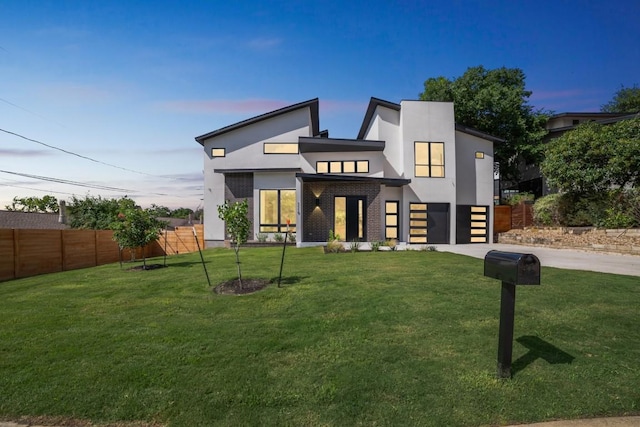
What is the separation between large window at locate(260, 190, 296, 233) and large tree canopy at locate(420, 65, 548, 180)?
54.5ft

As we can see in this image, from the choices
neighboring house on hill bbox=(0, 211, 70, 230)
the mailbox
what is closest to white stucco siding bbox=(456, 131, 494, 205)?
the mailbox

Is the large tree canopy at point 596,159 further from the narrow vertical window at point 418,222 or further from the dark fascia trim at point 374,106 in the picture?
the dark fascia trim at point 374,106

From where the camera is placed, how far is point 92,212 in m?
27.8

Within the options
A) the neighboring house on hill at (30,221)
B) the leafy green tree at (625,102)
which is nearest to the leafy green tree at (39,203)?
the neighboring house on hill at (30,221)

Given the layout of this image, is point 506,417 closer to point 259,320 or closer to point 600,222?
point 259,320

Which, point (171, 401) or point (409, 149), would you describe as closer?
point (171, 401)

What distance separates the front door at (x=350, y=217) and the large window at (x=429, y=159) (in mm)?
3999

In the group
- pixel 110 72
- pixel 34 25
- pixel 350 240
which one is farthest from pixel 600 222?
pixel 34 25

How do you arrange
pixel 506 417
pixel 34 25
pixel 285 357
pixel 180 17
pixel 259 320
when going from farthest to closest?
pixel 34 25 → pixel 180 17 → pixel 259 320 → pixel 285 357 → pixel 506 417

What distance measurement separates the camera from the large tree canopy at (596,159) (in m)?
15.3

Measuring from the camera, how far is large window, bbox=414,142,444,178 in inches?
739

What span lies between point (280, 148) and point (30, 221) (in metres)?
27.2

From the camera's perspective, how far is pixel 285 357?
3760 mm

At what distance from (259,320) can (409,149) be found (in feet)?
52.3
